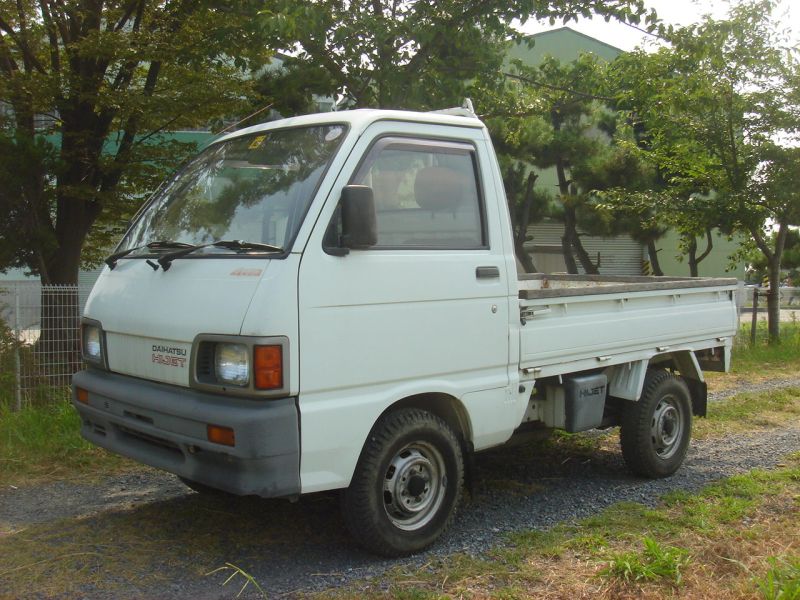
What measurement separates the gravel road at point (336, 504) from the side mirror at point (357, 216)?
167 cm

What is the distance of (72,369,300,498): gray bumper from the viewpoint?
11.8 feet

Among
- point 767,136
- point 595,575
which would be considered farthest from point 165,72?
point 767,136

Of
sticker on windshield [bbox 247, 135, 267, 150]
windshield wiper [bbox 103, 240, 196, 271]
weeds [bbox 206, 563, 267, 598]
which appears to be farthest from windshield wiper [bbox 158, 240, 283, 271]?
weeds [bbox 206, 563, 267, 598]

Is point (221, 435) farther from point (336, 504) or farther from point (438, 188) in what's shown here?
point (438, 188)

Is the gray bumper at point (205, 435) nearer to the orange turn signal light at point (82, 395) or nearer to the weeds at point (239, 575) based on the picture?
the orange turn signal light at point (82, 395)

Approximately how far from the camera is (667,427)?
19.8ft

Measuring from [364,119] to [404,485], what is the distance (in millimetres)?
1937

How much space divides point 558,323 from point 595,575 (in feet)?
5.28

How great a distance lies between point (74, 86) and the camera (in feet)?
30.0

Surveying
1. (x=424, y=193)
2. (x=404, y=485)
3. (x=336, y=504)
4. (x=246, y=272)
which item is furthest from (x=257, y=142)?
(x=336, y=504)

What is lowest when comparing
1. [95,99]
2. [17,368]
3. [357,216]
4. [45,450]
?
[45,450]

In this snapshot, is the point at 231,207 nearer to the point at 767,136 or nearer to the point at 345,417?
the point at 345,417

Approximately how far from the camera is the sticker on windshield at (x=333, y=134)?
4191 mm

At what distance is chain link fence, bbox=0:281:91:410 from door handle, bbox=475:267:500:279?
4428mm
